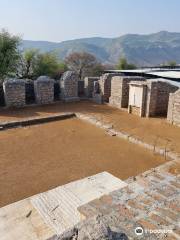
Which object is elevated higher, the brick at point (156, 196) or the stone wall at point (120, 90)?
the stone wall at point (120, 90)

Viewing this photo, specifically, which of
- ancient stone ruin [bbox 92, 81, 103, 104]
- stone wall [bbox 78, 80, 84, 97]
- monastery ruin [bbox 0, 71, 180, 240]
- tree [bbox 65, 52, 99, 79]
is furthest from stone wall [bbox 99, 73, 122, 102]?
tree [bbox 65, 52, 99, 79]

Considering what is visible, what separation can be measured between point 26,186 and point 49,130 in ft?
14.0

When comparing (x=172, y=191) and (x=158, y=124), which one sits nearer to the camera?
(x=172, y=191)

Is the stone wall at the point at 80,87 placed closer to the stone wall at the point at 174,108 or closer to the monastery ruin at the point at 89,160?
the monastery ruin at the point at 89,160

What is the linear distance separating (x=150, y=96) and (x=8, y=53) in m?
10.7

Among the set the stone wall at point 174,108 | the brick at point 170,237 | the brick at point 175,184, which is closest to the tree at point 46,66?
the stone wall at point 174,108

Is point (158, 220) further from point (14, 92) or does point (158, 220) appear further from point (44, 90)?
point (44, 90)

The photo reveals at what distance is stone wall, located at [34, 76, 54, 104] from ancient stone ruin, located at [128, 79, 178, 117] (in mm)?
4758

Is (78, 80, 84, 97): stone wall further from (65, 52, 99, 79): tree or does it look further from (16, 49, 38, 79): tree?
(65, 52, 99, 79): tree

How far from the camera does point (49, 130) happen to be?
9633mm

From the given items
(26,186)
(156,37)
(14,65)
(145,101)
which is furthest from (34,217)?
(156,37)

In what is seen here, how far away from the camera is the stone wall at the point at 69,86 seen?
14191 millimetres

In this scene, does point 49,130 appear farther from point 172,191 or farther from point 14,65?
point 14,65

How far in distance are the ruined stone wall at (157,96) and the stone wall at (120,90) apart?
6.11 feet
